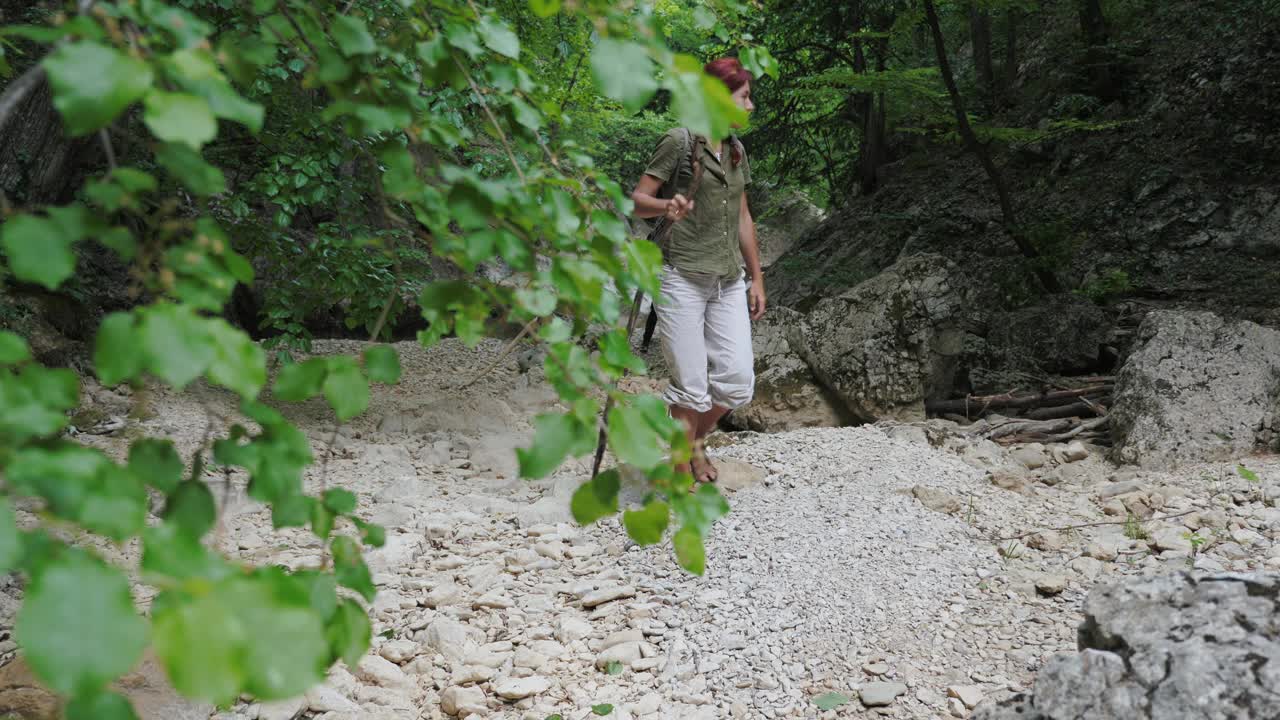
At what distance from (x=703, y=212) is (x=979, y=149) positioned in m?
4.43

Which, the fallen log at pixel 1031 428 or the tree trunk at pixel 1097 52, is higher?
the tree trunk at pixel 1097 52

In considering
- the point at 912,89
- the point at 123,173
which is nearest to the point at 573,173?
the point at 123,173

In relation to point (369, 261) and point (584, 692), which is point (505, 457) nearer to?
point (369, 261)

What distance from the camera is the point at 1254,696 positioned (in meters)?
1.38

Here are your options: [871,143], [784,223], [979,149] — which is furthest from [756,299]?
[784,223]

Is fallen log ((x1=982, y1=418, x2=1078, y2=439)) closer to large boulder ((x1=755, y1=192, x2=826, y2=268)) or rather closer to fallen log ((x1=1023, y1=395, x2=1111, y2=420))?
fallen log ((x1=1023, y1=395, x2=1111, y2=420))

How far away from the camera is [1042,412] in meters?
5.06

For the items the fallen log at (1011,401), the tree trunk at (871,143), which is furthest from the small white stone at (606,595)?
the tree trunk at (871,143)

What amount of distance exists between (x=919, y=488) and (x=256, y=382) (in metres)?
3.35

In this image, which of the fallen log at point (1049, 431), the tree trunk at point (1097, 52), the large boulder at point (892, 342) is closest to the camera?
the fallen log at point (1049, 431)

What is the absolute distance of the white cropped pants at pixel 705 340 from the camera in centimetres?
342

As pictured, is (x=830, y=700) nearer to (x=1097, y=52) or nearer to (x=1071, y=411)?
(x=1071, y=411)

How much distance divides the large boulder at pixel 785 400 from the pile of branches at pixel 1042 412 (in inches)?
28.8

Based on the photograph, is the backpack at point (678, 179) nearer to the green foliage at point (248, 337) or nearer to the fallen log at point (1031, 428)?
the green foliage at point (248, 337)
